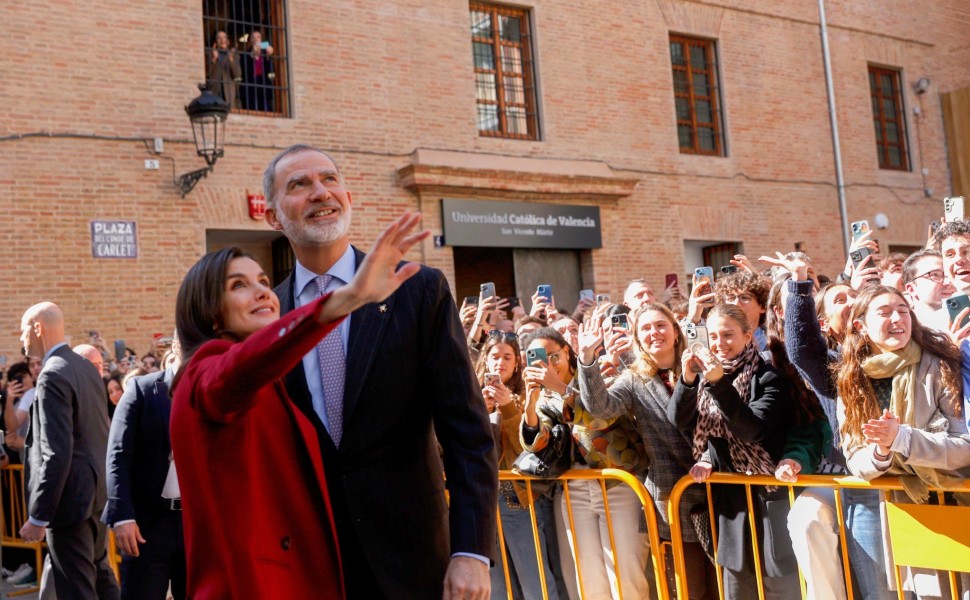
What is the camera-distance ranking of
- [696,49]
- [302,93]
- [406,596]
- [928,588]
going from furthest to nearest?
[696,49]
[302,93]
[928,588]
[406,596]

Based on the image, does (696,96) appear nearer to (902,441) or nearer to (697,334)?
(697,334)

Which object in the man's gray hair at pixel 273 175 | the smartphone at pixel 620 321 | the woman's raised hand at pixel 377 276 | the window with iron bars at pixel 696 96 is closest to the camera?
the woman's raised hand at pixel 377 276

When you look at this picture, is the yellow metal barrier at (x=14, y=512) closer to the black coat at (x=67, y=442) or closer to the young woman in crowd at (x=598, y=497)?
the black coat at (x=67, y=442)

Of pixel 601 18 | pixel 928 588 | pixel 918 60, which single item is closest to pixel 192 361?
pixel 928 588

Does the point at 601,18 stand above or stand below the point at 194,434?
above

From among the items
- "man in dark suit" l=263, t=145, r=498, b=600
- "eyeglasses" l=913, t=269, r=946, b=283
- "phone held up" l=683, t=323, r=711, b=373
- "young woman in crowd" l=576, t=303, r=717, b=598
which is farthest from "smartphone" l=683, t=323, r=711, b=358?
"man in dark suit" l=263, t=145, r=498, b=600

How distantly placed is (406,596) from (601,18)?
1421cm

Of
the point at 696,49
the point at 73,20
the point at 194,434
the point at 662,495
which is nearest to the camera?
the point at 194,434

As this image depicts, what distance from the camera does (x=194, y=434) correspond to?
2.33 metres

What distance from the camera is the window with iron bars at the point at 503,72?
1462 cm

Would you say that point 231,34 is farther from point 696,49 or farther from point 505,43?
point 696,49

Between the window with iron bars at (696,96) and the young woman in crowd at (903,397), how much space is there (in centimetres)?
1274

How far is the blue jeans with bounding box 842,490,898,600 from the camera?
4.09 metres

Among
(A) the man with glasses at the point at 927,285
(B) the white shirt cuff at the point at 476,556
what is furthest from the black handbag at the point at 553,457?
(B) the white shirt cuff at the point at 476,556
